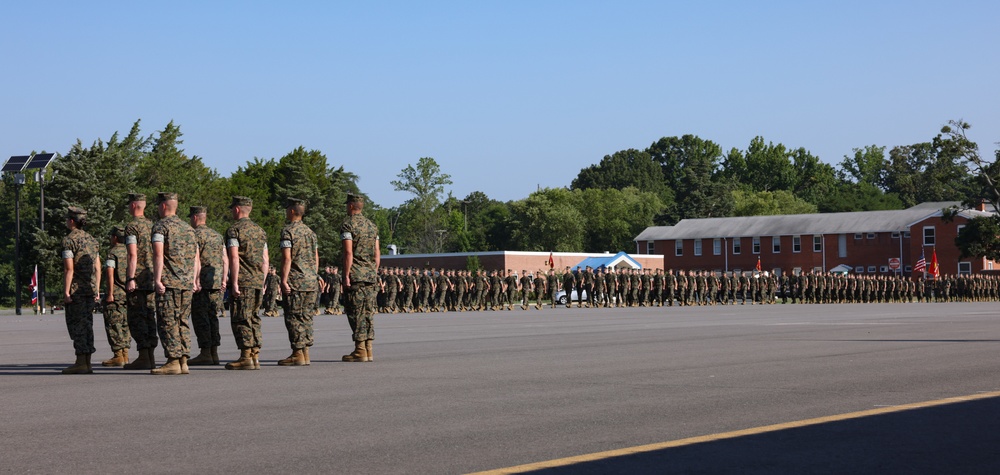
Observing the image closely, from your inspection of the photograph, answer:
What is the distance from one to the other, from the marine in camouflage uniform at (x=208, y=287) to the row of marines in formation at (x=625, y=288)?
29109mm

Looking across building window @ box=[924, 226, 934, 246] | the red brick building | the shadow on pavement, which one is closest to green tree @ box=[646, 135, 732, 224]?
the red brick building

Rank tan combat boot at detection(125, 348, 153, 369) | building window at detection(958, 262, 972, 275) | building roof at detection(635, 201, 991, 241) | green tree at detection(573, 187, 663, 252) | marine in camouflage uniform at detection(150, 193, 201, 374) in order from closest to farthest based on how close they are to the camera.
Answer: marine in camouflage uniform at detection(150, 193, 201, 374) → tan combat boot at detection(125, 348, 153, 369) → building window at detection(958, 262, 972, 275) → building roof at detection(635, 201, 991, 241) → green tree at detection(573, 187, 663, 252)

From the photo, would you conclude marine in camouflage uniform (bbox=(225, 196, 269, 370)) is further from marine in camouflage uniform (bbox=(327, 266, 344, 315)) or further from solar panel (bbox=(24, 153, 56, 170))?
solar panel (bbox=(24, 153, 56, 170))

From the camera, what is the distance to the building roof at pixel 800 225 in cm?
10950

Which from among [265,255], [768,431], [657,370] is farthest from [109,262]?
[768,431]

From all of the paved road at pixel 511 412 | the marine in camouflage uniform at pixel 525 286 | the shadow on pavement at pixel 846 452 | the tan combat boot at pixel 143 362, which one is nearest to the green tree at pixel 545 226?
the marine in camouflage uniform at pixel 525 286

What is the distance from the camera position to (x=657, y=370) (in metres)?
13.6

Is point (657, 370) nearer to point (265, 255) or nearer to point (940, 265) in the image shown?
point (265, 255)

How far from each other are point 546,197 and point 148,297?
132 meters

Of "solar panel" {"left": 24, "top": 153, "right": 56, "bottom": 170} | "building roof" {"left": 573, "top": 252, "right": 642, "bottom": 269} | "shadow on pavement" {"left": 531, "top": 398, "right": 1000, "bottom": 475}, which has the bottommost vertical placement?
"shadow on pavement" {"left": 531, "top": 398, "right": 1000, "bottom": 475}

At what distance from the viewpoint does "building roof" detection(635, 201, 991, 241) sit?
109500 millimetres

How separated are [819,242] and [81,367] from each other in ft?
344

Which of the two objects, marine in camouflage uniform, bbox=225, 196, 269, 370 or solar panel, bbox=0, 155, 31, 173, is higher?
solar panel, bbox=0, 155, 31, 173

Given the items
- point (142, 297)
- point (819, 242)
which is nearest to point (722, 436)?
point (142, 297)
